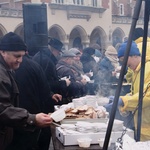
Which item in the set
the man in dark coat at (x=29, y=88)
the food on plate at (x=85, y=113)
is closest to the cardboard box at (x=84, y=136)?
the food on plate at (x=85, y=113)

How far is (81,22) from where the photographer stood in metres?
25.6

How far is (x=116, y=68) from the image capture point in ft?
22.6

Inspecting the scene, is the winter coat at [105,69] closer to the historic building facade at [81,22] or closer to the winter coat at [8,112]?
the winter coat at [8,112]

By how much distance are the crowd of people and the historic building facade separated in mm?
16097

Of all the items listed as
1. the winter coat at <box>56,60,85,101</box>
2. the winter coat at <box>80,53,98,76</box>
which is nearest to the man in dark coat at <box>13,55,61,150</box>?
the winter coat at <box>56,60,85,101</box>

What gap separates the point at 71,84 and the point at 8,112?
10.3 ft

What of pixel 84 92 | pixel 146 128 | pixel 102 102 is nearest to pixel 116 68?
pixel 84 92

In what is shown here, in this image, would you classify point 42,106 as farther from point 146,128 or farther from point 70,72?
point 70,72

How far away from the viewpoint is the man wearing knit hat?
8.24 feet

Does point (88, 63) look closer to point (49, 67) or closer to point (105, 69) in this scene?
point (105, 69)

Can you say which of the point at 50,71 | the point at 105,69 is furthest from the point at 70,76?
the point at 105,69

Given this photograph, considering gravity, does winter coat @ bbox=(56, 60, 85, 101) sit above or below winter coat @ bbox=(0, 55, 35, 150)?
below

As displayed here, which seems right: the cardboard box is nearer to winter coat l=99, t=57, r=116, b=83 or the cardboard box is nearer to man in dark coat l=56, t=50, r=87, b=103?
man in dark coat l=56, t=50, r=87, b=103

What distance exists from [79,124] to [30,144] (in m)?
1.08
